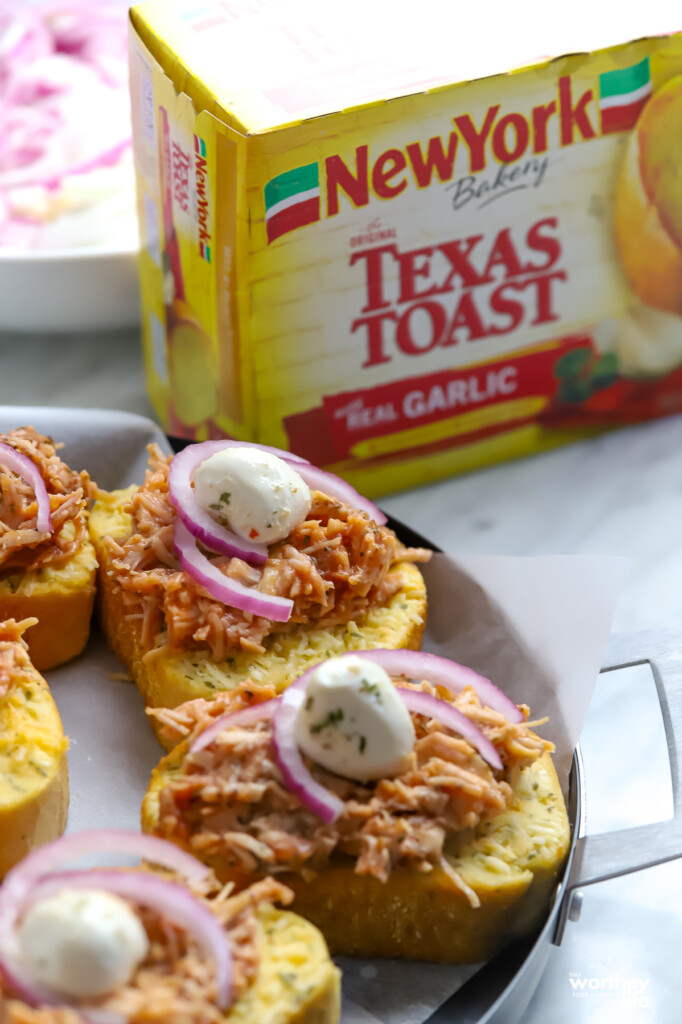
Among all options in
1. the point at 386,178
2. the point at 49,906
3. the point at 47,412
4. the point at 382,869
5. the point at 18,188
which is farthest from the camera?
the point at 18,188

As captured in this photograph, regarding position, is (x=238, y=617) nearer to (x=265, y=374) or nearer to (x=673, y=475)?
(x=265, y=374)

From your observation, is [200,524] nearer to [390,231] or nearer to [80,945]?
[390,231]

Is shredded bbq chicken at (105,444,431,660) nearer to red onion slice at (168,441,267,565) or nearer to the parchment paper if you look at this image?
red onion slice at (168,441,267,565)

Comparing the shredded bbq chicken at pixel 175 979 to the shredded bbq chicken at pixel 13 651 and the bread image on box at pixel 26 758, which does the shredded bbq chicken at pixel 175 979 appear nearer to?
the bread image on box at pixel 26 758

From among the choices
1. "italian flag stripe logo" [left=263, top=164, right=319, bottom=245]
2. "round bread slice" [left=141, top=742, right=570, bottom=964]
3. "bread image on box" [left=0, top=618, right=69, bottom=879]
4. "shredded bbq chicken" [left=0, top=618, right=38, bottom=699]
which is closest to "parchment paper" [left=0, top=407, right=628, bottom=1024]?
"round bread slice" [left=141, top=742, right=570, bottom=964]

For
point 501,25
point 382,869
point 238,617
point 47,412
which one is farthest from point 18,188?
point 382,869

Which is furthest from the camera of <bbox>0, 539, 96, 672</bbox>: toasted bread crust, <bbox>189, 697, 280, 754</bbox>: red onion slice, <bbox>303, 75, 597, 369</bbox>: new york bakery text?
<bbox>303, 75, 597, 369</bbox>: new york bakery text

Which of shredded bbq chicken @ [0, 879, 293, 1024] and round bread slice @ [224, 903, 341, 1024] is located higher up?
shredded bbq chicken @ [0, 879, 293, 1024]
